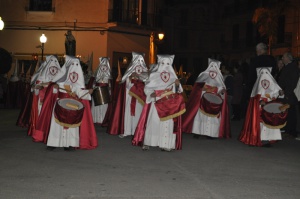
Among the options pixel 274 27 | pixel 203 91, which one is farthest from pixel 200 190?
pixel 274 27

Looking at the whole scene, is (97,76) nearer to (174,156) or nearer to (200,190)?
(174,156)

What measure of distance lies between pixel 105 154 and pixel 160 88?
182cm

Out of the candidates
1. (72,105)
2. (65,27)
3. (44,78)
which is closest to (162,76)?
(72,105)

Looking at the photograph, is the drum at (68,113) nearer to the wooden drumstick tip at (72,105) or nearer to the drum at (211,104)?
the wooden drumstick tip at (72,105)

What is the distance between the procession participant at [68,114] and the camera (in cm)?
963

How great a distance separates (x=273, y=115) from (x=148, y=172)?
414cm

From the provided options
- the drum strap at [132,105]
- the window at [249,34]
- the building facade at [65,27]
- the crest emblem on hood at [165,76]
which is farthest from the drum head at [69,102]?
the window at [249,34]

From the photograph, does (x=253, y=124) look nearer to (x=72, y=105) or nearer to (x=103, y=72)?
(x=72, y=105)

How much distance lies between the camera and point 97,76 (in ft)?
49.5

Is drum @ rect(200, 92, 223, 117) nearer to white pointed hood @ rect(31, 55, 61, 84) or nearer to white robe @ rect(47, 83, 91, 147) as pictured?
white pointed hood @ rect(31, 55, 61, 84)

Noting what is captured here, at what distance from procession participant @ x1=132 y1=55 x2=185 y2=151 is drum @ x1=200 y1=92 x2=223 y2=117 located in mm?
2034

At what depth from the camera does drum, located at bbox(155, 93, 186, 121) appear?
397 inches

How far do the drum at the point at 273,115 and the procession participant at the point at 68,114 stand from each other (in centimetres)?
381

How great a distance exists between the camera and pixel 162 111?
33.1 feet
